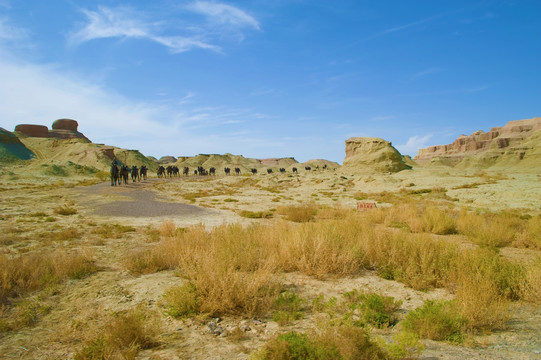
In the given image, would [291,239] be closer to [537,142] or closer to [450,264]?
[450,264]

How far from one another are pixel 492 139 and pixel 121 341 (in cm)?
13544

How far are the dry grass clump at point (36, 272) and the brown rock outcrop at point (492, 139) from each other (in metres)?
114

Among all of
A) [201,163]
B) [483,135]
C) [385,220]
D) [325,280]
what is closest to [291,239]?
[325,280]

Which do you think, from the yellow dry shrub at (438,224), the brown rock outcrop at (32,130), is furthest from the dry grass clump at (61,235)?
the brown rock outcrop at (32,130)

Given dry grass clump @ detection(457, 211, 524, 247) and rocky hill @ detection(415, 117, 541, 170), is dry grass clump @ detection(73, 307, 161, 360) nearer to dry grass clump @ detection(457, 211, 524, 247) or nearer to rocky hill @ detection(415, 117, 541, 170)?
dry grass clump @ detection(457, 211, 524, 247)

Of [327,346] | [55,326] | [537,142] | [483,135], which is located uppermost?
[483,135]

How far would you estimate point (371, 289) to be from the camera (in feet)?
16.9

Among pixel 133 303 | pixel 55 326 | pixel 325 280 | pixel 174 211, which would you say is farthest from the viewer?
pixel 174 211

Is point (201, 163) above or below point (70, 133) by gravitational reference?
below

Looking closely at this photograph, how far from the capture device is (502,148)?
283 feet

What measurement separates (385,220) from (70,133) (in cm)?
17193

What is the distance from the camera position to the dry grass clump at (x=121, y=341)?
10.2 ft

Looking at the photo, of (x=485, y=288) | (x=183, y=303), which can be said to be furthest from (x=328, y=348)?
(x=485, y=288)

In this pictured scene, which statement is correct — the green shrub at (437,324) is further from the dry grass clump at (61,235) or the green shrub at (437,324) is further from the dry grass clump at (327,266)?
the dry grass clump at (61,235)
